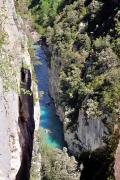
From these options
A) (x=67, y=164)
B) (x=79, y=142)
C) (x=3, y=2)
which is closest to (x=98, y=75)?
(x=79, y=142)

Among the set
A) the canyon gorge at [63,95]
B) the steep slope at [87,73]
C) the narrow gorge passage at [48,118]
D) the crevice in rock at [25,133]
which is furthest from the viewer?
the narrow gorge passage at [48,118]

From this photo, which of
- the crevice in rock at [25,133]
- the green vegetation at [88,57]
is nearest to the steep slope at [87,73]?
the green vegetation at [88,57]

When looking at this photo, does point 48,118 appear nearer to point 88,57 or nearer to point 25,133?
point 88,57

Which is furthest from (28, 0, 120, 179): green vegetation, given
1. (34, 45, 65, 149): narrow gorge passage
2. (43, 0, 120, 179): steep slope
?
(34, 45, 65, 149): narrow gorge passage

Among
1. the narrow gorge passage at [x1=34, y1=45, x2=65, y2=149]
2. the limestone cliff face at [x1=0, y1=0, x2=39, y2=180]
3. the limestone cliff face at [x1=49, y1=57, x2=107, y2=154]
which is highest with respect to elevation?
the narrow gorge passage at [x1=34, y1=45, x2=65, y2=149]

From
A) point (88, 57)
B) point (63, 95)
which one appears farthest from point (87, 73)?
point (88, 57)

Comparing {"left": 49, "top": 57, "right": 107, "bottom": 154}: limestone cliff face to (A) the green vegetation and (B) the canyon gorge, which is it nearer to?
(B) the canyon gorge

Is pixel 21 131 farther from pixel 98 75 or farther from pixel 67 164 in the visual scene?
pixel 98 75

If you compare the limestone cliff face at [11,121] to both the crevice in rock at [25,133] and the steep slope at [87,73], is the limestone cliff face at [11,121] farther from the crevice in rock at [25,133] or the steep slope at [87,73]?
the steep slope at [87,73]
